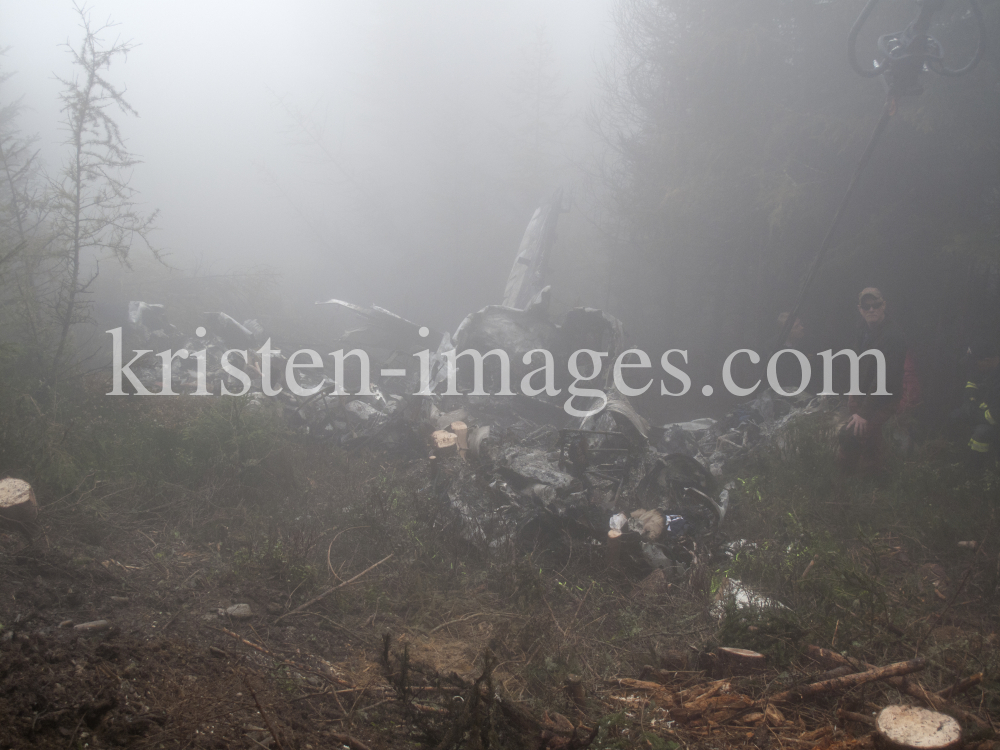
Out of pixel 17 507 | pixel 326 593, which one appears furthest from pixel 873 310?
pixel 17 507

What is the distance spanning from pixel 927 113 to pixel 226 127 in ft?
83.0

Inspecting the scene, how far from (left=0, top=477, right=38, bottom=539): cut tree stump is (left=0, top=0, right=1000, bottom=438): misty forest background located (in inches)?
63.4

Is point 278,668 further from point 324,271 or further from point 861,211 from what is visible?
point 324,271

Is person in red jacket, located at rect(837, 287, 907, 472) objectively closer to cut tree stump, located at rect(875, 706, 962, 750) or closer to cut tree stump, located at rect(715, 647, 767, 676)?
cut tree stump, located at rect(715, 647, 767, 676)

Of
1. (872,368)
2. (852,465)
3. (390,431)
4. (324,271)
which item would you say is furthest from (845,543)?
(324,271)

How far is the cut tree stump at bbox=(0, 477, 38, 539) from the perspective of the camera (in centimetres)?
360

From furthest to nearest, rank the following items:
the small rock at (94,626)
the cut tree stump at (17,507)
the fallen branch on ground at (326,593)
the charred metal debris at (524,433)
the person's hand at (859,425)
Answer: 1. the person's hand at (859,425)
2. the charred metal debris at (524,433)
3. the cut tree stump at (17,507)
4. the fallen branch on ground at (326,593)
5. the small rock at (94,626)

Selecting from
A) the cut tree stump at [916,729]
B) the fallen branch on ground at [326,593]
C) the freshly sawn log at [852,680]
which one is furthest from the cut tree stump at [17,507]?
the cut tree stump at [916,729]

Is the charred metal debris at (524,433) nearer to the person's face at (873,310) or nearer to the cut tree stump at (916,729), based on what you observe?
the person's face at (873,310)

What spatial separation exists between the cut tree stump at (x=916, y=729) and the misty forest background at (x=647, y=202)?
5.54 m

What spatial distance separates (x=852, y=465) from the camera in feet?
15.9

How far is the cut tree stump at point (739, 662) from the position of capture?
2.63m

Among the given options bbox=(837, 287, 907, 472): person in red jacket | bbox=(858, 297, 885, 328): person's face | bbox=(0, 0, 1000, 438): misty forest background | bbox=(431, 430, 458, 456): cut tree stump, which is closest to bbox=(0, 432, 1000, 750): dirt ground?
bbox=(837, 287, 907, 472): person in red jacket

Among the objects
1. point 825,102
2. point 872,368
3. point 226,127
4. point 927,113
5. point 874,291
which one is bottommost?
point 872,368
